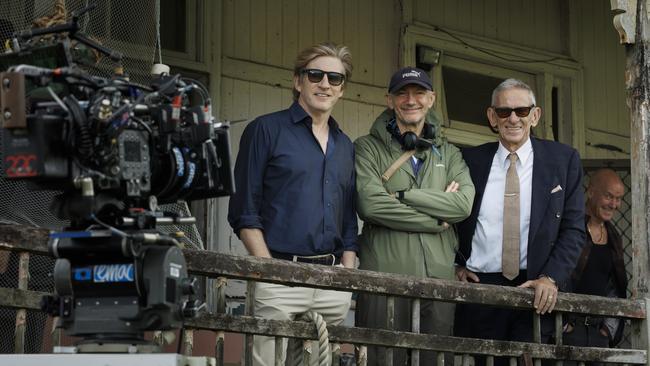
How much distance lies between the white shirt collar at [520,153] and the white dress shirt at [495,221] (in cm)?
1

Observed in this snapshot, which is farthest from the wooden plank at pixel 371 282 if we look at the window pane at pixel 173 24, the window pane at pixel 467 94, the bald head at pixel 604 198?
the window pane at pixel 467 94

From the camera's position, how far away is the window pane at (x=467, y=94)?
1017 centimetres

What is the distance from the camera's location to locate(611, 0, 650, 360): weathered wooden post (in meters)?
7.10

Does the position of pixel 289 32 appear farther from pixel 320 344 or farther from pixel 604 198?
pixel 320 344

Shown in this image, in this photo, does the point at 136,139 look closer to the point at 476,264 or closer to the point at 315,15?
the point at 476,264

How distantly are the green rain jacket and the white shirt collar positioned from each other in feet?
0.92

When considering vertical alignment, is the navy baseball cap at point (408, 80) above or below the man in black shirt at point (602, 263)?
above

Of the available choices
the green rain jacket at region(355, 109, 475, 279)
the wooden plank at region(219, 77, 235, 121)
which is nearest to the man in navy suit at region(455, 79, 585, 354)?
the green rain jacket at region(355, 109, 475, 279)

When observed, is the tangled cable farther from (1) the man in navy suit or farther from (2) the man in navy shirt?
(1) the man in navy suit

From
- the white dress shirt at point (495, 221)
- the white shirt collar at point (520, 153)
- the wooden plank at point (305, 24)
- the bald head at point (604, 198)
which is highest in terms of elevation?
the wooden plank at point (305, 24)

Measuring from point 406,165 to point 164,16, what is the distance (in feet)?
9.26

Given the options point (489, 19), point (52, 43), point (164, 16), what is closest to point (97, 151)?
point (52, 43)

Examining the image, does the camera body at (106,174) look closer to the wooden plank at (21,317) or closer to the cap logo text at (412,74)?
the wooden plank at (21,317)

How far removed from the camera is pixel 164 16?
28.0ft
